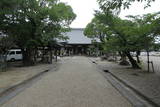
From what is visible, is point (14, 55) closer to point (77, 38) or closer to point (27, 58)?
point (27, 58)

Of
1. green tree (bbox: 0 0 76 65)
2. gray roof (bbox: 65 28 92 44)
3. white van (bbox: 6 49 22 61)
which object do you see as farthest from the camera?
gray roof (bbox: 65 28 92 44)

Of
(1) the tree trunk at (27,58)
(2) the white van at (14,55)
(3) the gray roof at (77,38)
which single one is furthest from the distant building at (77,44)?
(1) the tree trunk at (27,58)

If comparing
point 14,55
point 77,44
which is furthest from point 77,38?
point 14,55

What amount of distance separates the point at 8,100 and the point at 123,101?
156 inches

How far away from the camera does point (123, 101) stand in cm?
658

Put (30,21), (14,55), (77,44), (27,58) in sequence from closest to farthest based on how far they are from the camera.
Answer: (30,21), (27,58), (14,55), (77,44)

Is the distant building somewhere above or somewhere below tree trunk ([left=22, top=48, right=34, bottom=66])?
above

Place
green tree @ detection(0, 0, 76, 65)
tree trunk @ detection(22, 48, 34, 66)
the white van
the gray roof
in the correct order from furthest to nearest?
1. the gray roof
2. the white van
3. tree trunk @ detection(22, 48, 34, 66)
4. green tree @ detection(0, 0, 76, 65)

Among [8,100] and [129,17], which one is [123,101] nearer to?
[8,100]

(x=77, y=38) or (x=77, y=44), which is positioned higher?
(x=77, y=38)

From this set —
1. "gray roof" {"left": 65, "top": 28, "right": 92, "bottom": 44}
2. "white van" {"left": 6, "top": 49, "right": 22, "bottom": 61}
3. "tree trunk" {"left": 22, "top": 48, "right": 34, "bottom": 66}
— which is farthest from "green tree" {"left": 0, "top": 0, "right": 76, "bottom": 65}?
"gray roof" {"left": 65, "top": 28, "right": 92, "bottom": 44}

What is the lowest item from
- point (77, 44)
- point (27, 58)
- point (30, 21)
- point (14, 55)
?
point (27, 58)

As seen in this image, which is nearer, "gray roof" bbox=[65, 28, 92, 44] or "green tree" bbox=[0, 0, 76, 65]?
"green tree" bbox=[0, 0, 76, 65]

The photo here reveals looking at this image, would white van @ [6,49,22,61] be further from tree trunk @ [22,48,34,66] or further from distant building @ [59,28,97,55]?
distant building @ [59,28,97,55]
